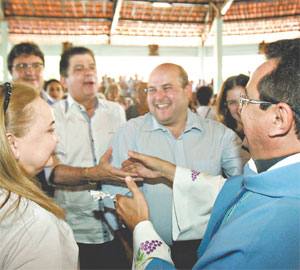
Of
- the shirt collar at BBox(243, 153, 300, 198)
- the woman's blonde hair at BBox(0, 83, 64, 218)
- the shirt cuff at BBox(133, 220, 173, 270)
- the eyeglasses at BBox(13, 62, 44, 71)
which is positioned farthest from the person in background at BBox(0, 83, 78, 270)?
the eyeglasses at BBox(13, 62, 44, 71)

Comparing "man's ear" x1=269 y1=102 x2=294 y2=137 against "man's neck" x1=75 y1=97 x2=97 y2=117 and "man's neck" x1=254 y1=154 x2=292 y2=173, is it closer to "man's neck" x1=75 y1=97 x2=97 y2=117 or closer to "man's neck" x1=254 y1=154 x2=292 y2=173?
"man's neck" x1=254 y1=154 x2=292 y2=173

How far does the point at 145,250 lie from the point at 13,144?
599mm

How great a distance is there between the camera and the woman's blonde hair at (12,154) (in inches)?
49.4

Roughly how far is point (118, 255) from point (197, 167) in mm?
923

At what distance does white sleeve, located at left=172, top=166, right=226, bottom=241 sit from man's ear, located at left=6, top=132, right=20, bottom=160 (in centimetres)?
85

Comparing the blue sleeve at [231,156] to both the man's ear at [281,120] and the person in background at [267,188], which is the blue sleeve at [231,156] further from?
the man's ear at [281,120]

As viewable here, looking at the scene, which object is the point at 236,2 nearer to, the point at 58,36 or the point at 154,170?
the point at 58,36

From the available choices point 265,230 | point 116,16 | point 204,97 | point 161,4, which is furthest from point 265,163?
point 116,16

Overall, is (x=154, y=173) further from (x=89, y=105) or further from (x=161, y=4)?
(x=161, y=4)

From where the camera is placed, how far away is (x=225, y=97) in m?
3.14

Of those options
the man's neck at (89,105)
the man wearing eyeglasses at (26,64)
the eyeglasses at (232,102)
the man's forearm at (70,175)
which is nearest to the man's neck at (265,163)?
the man's forearm at (70,175)

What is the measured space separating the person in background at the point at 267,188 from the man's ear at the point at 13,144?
0.57 metres

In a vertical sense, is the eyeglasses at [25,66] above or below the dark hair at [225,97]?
above

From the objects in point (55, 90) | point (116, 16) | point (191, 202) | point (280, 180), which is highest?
point (116, 16)
